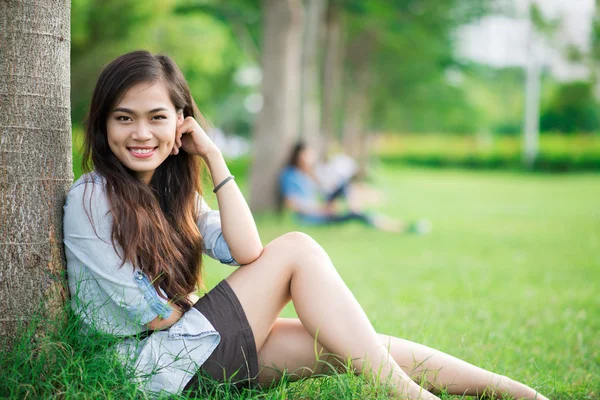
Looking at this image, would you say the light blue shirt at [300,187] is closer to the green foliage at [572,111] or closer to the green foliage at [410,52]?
the green foliage at [410,52]

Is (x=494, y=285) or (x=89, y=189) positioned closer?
(x=89, y=189)

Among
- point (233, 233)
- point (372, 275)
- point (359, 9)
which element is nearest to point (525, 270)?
point (372, 275)

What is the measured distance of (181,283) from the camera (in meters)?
2.60

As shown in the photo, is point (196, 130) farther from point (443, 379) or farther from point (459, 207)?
point (459, 207)

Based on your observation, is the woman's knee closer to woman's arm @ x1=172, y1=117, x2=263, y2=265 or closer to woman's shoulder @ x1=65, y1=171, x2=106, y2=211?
woman's arm @ x1=172, y1=117, x2=263, y2=265

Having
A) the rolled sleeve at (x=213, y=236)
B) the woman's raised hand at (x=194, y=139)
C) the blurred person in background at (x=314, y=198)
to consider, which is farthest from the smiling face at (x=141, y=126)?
the blurred person in background at (x=314, y=198)

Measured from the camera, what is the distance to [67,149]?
8.61 feet

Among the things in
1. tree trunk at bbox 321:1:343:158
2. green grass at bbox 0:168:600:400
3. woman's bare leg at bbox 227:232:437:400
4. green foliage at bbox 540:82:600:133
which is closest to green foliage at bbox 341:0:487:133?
tree trunk at bbox 321:1:343:158

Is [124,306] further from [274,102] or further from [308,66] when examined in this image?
[308,66]

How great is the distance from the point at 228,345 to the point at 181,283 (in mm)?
A: 361

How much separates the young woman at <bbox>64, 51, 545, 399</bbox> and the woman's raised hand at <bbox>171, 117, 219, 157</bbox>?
10 millimetres

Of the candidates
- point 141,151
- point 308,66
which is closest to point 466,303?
point 141,151

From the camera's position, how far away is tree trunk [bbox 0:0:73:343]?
242 cm

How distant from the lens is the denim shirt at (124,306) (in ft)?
7.64
